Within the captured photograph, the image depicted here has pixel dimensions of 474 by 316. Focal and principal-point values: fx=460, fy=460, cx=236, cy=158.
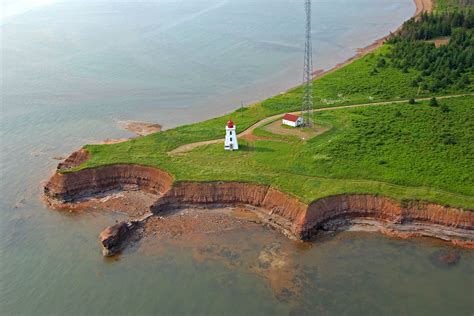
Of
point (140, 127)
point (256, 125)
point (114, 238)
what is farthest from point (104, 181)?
point (256, 125)

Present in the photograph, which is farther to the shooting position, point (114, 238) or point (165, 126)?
point (165, 126)

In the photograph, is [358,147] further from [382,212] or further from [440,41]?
[440,41]

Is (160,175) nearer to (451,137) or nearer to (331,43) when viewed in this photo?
(451,137)

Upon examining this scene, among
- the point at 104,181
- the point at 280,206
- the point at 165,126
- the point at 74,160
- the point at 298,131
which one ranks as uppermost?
the point at 165,126

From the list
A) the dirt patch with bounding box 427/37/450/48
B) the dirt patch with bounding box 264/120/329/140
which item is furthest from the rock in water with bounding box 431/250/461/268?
the dirt patch with bounding box 427/37/450/48

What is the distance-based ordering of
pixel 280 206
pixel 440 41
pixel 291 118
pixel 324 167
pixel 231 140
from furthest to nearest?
pixel 440 41 < pixel 291 118 < pixel 231 140 < pixel 324 167 < pixel 280 206

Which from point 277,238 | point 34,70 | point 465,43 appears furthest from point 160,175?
point 465,43
